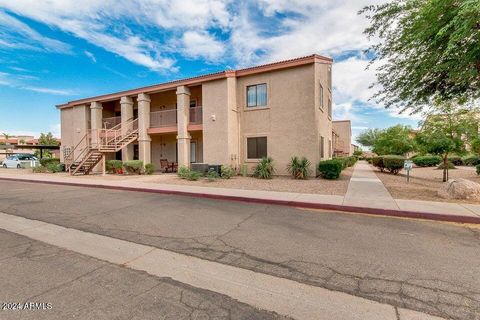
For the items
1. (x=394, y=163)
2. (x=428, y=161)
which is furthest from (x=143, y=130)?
(x=428, y=161)

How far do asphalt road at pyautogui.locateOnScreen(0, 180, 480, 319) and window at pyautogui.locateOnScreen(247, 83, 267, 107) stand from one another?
32.9ft

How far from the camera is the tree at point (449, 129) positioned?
41.3 ft

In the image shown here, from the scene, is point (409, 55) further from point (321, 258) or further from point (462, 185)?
point (321, 258)

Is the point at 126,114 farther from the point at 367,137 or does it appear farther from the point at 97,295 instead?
the point at 367,137

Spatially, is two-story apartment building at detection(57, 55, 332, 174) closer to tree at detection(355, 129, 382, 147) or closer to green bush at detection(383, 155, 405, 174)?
green bush at detection(383, 155, 405, 174)

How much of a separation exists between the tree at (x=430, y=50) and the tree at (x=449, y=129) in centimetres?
208

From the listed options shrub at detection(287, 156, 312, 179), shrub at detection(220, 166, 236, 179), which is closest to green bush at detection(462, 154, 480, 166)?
shrub at detection(287, 156, 312, 179)

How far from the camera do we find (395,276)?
3549 millimetres

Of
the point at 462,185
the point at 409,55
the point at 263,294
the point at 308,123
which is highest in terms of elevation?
the point at 409,55

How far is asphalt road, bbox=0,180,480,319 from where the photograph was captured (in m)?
3.25

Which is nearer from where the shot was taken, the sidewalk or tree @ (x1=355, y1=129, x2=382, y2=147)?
the sidewalk

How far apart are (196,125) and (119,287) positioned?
15412 mm

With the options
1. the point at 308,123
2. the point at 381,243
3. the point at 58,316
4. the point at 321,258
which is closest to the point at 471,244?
the point at 381,243

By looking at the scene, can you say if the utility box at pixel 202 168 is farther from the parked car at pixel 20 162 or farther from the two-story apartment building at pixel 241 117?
the parked car at pixel 20 162
